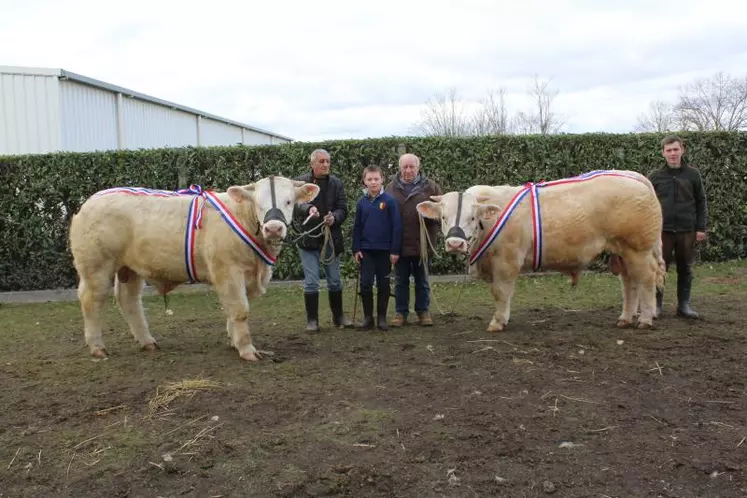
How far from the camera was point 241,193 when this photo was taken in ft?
19.0

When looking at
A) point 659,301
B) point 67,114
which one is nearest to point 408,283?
point 659,301

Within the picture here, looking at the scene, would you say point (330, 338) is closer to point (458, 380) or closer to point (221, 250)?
point (221, 250)

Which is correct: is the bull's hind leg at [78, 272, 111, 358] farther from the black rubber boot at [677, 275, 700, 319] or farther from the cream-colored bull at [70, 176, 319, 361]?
the black rubber boot at [677, 275, 700, 319]

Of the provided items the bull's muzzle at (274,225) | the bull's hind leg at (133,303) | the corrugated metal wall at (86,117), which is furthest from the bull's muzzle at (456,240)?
the corrugated metal wall at (86,117)

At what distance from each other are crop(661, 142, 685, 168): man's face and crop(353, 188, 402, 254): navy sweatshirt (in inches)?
124

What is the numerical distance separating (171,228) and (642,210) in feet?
15.7

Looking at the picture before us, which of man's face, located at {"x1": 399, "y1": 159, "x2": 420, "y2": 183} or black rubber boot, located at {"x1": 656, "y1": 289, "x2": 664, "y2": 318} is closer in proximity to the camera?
man's face, located at {"x1": 399, "y1": 159, "x2": 420, "y2": 183}

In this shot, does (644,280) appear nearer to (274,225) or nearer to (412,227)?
(412,227)

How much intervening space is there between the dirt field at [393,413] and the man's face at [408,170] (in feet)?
5.73

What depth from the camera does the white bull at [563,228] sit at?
662 centimetres

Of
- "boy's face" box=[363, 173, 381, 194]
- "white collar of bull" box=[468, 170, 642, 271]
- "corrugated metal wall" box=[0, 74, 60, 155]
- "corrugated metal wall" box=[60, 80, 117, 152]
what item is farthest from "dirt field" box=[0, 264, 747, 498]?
"corrugated metal wall" box=[60, 80, 117, 152]

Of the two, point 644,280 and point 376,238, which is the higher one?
point 376,238

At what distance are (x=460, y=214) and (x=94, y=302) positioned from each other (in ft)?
12.2

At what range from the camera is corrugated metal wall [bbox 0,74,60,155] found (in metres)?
12.9
